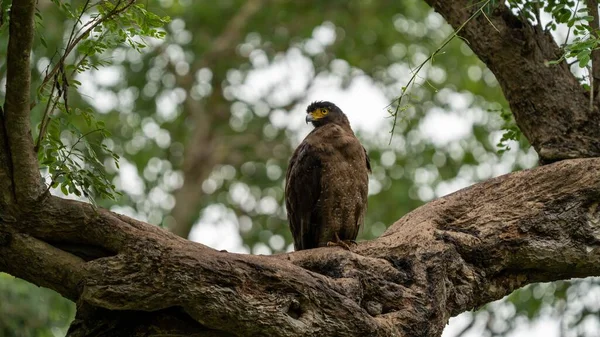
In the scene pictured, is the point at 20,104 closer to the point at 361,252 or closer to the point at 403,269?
the point at 361,252

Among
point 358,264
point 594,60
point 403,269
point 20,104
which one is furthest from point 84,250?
point 594,60

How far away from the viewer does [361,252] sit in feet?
16.6

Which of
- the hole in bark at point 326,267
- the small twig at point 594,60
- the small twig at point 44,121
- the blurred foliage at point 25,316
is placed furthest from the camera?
the blurred foliage at point 25,316

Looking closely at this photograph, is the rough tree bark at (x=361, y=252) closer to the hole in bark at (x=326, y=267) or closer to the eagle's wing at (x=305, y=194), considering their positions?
the hole in bark at (x=326, y=267)

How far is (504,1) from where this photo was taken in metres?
5.84

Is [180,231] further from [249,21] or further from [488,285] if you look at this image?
[488,285]

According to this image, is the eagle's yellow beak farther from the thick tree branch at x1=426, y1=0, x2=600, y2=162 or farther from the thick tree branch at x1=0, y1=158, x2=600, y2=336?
the thick tree branch at x1=0, y1=158, x2=600, y2=336

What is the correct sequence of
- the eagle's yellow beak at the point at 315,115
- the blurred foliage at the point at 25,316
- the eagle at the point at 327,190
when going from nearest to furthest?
the eagle at the point at 327,190, the eagle's yellow beak at the point at 315,115, the blurred foliage at the point at 25,316

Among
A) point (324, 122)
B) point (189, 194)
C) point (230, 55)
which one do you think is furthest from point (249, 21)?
point (324, 122)

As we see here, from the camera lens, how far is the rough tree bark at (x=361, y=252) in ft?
13.0

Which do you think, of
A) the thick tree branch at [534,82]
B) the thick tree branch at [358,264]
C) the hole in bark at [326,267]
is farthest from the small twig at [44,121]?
the thick tree branch at [534,82]

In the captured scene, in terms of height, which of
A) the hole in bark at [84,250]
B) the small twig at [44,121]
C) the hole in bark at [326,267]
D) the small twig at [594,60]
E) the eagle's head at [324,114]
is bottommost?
the hole in bark at [84,250]

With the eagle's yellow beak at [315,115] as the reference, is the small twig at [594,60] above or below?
below

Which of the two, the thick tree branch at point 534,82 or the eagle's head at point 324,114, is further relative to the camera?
the eagle's head at point 324,114
